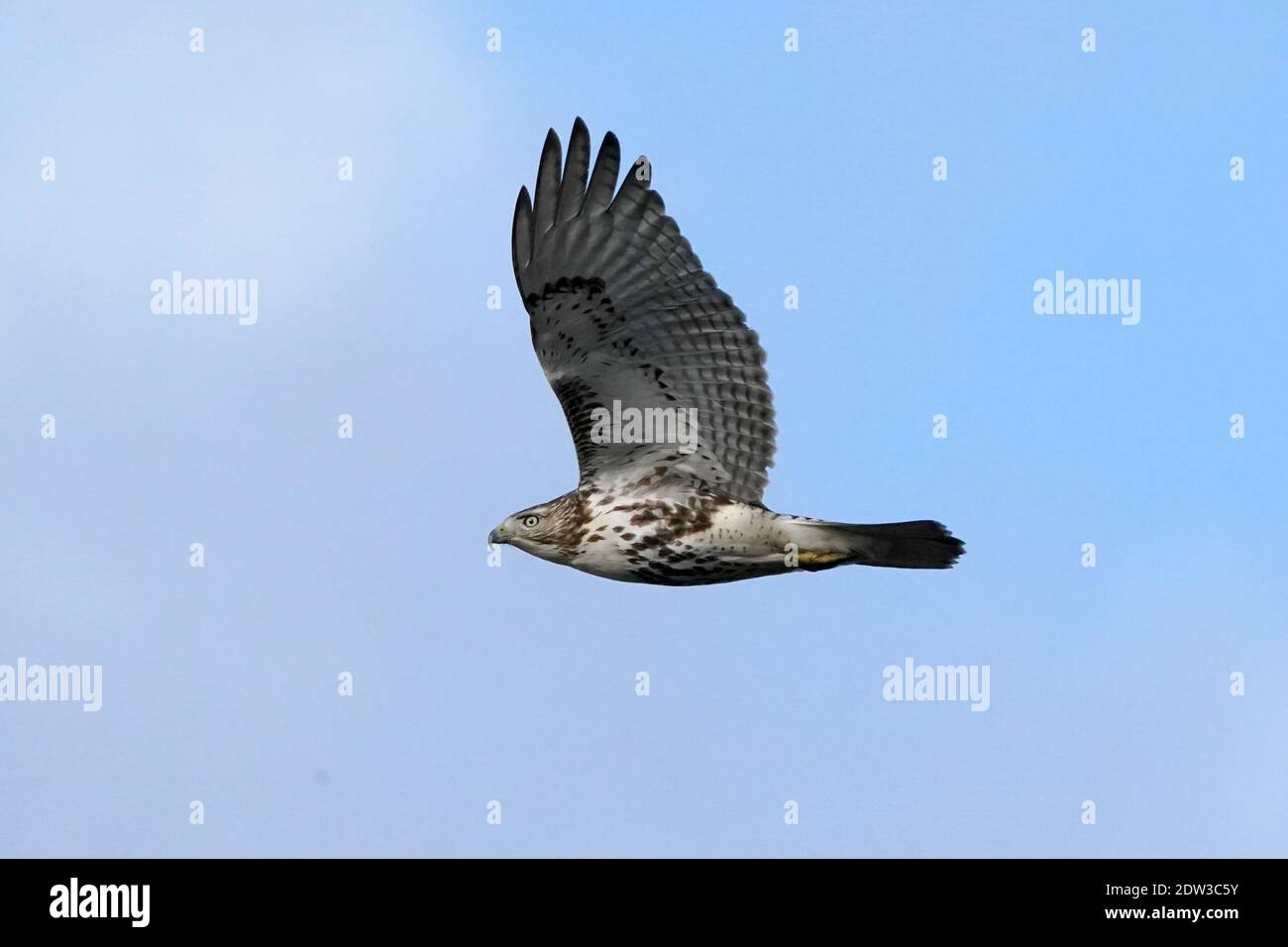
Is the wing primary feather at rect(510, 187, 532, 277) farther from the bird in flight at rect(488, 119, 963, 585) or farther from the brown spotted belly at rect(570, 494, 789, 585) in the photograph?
the brown spotted belly at rect(570, 494, 789, 585)

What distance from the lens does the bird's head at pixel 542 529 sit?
1347 centimetres

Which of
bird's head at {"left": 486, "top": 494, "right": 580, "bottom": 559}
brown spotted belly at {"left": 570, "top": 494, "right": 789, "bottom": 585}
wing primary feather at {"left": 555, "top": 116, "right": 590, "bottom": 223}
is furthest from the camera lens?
bird's head at {"left": 486, "top": 494, "right": 580, "bottom": 559}

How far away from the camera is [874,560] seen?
1322 cm

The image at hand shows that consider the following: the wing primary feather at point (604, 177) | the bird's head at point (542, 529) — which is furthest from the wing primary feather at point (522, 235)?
the bird's head at point (542, 529)

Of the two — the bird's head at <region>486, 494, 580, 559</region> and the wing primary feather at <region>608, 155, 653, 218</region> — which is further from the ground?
the wing primary feather at <region>608, 155, 653, 218</region>

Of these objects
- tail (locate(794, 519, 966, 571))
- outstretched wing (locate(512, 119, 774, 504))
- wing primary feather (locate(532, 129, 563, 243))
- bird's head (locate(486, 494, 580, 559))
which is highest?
wing primary feather (locate(532, 129, 563, 243))

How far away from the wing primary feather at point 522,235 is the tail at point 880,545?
268cm

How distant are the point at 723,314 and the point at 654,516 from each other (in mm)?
1534

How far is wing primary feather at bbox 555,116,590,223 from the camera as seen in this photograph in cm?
1290

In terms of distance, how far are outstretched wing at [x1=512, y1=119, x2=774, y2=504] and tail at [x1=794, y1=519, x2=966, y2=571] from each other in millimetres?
650

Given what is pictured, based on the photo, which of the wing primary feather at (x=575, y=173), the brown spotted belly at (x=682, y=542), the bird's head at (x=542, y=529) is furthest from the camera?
the bird's head at (x=542, y=529)

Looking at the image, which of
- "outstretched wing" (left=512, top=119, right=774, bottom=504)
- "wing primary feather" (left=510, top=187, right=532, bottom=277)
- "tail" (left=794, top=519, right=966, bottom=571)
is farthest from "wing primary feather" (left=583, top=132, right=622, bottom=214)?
"tail" (left=794, top=519, right=966, bottom=571)

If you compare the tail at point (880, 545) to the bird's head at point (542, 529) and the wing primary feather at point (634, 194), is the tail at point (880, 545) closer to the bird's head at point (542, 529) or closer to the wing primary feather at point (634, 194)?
the bird's head at point (542, 529)
